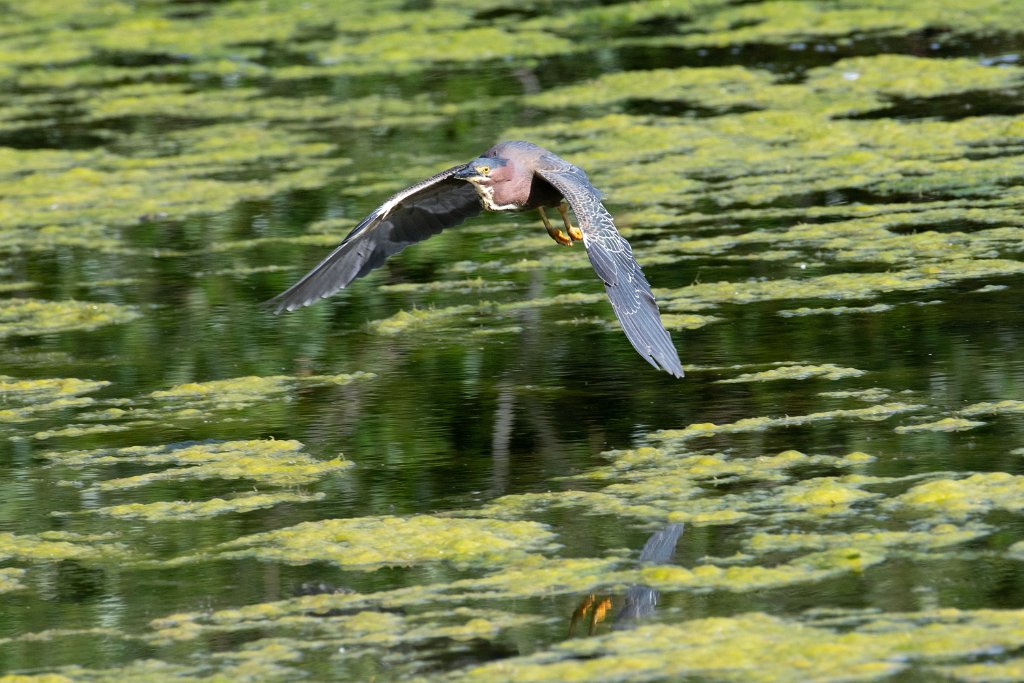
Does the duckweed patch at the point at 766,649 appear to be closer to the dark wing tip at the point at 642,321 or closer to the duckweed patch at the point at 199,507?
the dark wing tip at the point at 642,321

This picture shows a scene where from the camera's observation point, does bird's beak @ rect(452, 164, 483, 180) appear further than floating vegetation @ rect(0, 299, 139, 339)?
No

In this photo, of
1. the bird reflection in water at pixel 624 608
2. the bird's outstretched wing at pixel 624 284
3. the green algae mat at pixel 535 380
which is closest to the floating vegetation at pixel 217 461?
the green algae mat at pixel 535 380

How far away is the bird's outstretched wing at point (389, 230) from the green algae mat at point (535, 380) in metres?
0.46

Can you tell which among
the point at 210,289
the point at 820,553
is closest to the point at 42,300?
the point at 210,289

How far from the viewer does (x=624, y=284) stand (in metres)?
5.85

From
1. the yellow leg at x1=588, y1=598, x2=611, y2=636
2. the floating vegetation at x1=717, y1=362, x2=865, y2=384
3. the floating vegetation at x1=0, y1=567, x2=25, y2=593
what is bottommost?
the yellow leg at x1=588, y1=598, x2=611, y2=636

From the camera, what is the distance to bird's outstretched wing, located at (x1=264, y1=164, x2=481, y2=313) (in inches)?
267

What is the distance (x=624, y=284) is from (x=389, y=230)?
154 cm

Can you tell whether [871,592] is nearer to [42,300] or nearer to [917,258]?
[917,258]

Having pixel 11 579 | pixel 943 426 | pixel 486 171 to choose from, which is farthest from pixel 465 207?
pixel 11 579

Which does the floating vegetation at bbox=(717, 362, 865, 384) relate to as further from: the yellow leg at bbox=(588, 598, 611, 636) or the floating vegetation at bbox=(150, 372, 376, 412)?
the yellow leg at bbox=(588, 598, 611, 636)

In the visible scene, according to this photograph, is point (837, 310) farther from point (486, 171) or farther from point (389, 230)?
point (389, 230)

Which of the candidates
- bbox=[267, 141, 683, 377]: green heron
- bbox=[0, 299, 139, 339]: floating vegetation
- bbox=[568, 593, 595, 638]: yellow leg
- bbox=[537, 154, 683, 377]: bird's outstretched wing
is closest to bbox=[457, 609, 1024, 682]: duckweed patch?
bbox=[568, 593, 595, 638]: yellow leg

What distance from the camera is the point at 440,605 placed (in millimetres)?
4848
